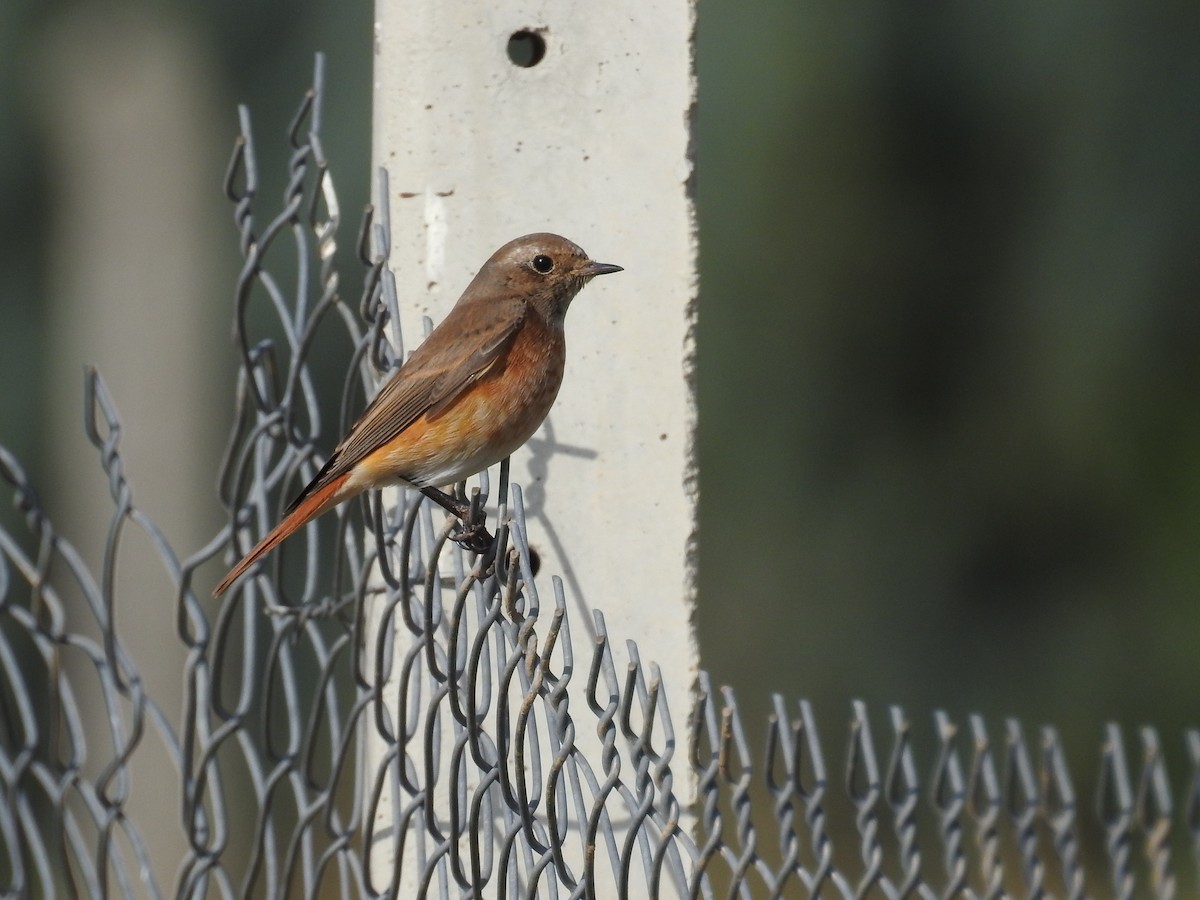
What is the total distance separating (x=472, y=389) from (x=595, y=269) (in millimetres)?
353

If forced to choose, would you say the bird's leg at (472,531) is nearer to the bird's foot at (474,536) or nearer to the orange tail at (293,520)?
the bird's foot at (474,536)

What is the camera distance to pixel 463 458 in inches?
117

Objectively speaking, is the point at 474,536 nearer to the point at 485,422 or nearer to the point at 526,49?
the point at 485,422

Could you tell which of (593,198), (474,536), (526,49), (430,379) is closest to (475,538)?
(474,536)

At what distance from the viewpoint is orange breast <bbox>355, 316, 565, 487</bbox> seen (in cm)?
286

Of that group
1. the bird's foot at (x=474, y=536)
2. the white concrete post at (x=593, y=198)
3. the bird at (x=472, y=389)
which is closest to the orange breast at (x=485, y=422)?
the bird at (x=472, y=389)

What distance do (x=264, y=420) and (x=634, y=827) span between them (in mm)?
1035

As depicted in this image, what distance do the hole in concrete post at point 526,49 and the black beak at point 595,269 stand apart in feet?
1.30

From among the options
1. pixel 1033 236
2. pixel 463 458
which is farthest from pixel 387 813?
pixel 1033 236

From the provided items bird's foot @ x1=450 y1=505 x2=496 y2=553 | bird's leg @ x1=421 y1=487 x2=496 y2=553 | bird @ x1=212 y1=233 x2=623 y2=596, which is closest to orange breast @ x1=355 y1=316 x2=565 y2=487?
bird @ x1=212 y1=233 x2=623 y2=596

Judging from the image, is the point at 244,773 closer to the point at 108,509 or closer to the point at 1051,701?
the point at 108,509

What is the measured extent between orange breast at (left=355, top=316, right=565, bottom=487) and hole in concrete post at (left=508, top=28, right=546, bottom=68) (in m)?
0.48

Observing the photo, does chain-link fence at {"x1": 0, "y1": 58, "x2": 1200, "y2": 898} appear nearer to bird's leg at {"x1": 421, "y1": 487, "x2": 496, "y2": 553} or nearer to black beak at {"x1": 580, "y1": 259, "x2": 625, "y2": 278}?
bird's leg at {"x1": 421, "y1": 487, "x2": 496, "y2": 553}

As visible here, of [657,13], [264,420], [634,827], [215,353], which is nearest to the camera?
[634,827]
